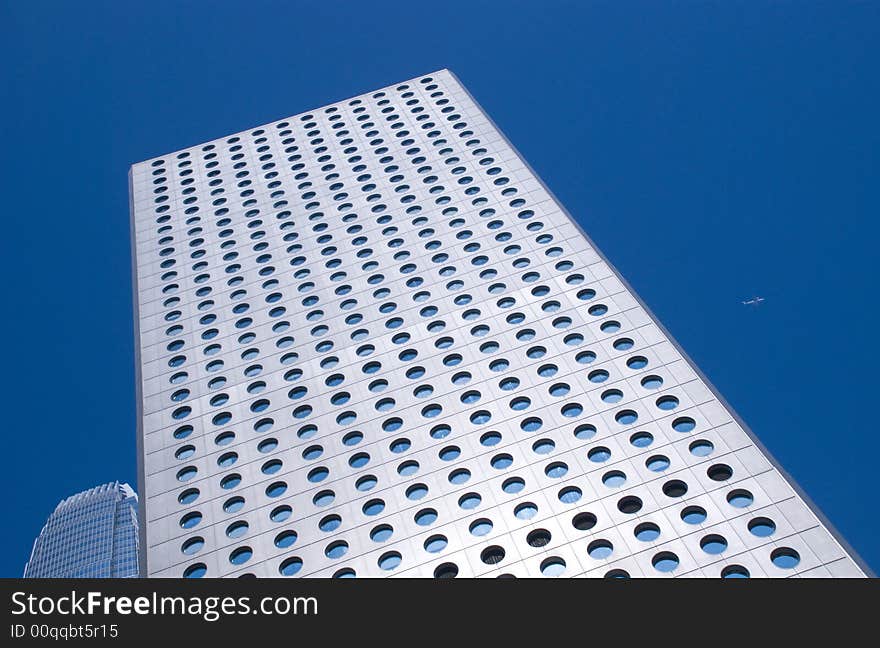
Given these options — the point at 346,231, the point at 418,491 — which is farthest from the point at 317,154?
the point at 418,491

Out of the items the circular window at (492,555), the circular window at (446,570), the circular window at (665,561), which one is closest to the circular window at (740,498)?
the circular window at (665,561)

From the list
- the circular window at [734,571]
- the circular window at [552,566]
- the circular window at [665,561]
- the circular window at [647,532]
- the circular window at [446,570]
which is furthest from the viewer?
the circular window at [446,570]

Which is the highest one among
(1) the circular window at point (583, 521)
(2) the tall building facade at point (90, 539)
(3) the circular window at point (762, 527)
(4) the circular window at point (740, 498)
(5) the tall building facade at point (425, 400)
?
(3) the circular window at point (762, 527)

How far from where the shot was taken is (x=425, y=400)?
92.0ft

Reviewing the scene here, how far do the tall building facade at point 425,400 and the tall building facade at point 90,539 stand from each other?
5982 centimetres

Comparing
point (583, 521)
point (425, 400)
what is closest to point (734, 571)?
point (583, 521)

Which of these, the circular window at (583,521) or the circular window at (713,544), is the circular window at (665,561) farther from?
the circular window at (583,521)

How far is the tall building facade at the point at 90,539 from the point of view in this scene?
92.5 metres

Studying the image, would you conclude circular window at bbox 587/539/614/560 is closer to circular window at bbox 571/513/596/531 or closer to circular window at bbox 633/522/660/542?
circular window at bbox 571/513/596/531

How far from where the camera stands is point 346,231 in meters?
37.2

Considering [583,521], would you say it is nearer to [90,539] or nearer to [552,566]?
[552,566]

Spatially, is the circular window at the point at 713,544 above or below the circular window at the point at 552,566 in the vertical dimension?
above

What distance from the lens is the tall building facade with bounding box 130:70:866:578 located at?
75.1 ft
